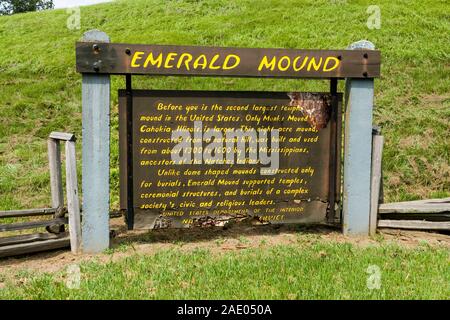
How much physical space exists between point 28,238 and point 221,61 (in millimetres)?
3400

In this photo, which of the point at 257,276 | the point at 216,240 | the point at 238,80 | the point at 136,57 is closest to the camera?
the point at 257,276

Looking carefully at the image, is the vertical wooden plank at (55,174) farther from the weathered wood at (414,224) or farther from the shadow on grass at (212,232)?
the weathered wood at (414,224)

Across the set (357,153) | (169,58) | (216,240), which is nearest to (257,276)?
(216,240)

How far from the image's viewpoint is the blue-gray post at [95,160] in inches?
239

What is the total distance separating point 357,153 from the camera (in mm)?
6906

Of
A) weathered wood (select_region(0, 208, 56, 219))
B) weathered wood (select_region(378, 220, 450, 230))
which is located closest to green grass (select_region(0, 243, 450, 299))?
weathered wood (select_region(378, 220, 450, 230))

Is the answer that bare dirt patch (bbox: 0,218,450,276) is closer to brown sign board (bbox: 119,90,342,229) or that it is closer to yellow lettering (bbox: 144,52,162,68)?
brown sign board (bbox: 119,90,342,229)

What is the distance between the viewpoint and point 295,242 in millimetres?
6695

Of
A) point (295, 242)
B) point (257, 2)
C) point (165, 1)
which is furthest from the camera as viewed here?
point (165, 1)

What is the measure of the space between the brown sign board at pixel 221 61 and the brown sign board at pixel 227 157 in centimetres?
35

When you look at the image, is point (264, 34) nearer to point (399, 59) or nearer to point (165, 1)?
point (399, 59)

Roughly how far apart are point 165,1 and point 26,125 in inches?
674

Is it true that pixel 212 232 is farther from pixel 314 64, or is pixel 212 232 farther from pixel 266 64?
pixel 314 64

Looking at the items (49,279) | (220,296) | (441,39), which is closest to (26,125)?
(49,279)
